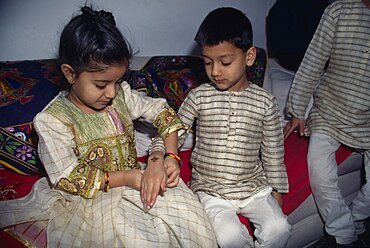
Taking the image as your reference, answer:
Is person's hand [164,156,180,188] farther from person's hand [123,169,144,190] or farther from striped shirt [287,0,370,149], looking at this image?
striped shirt [287,0,370,149]

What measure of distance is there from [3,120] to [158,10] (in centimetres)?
93

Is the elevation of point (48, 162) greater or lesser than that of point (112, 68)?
lesser

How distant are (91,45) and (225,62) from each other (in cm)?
42

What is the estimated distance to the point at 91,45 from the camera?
3.47 feet

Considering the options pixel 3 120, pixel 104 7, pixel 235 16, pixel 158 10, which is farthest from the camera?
pixel 158 10

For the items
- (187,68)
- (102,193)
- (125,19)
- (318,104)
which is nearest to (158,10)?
(125,19)

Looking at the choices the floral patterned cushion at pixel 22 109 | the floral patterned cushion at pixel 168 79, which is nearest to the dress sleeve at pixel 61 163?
the floral patterned cushion at pixel 22 109

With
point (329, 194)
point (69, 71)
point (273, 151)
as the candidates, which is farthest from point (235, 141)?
point (69, 71)

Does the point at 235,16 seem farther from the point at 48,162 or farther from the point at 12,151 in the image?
the point at 12,151

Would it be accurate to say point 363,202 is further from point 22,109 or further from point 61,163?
point 22,109

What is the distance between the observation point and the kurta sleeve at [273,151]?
132 cm

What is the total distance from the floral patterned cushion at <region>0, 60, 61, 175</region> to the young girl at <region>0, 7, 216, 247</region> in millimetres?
Answer: 212

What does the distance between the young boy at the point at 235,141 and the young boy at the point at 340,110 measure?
251mm

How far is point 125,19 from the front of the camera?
1824mm
